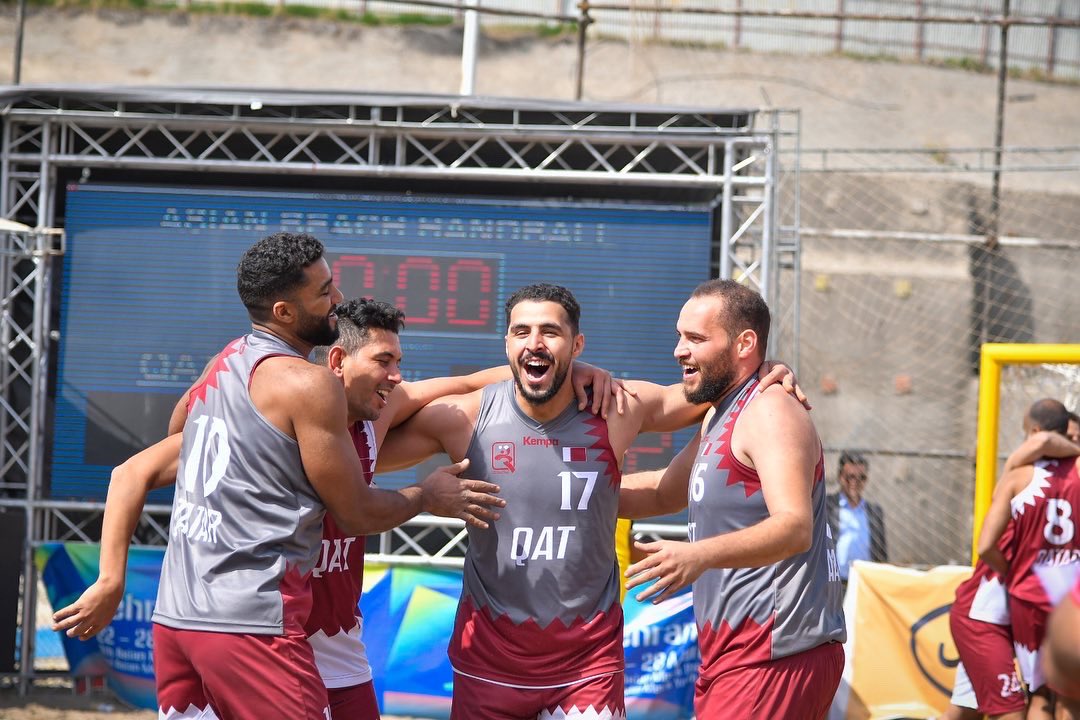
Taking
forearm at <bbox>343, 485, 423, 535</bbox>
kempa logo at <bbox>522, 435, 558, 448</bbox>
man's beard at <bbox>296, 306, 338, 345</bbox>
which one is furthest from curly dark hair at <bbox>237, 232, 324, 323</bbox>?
kempa logo at <bbox>522, 435, 558, 448</bbox>

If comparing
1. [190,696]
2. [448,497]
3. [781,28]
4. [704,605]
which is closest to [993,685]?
[704,605]

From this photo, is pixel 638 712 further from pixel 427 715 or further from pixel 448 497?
pixel 448 497

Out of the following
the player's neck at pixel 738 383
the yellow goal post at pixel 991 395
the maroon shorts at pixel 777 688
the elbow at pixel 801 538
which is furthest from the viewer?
the yellow goal post at pixel 991 395

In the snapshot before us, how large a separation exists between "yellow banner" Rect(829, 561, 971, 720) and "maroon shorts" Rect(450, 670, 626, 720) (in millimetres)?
3763

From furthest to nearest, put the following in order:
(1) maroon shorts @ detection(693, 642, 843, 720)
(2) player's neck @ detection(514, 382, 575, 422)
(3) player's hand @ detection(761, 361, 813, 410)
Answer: (2) player's neck @ detection(514, 382, 575, 422), (3) player's hand @ detection(761, 361, 813, 410), (1) maroon shorts @ detection(693, 642, 843, 720)

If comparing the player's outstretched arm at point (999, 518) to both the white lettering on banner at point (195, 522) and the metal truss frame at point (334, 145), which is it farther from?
the white lettering on banner at point (195, 522)

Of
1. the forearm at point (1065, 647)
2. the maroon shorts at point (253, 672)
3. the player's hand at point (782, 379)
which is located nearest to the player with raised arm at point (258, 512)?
the maroon shorts at point (253, 672)

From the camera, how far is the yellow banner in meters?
7.30

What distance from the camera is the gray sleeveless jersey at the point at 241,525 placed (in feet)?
11.2

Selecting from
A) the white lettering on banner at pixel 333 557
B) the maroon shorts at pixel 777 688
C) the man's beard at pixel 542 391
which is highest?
the man's beard at pixel 542 391

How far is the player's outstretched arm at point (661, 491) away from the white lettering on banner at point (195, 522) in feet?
5.18

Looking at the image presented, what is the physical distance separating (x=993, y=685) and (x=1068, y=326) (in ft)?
29.9

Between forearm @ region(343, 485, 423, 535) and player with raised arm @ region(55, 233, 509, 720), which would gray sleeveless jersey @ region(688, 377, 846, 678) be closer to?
forearm @ region(343, 485, 423, 535)

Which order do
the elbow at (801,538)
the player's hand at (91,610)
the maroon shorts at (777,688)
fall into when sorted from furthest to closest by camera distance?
the maroon shorts at (777,688) → the player's hand at (91,610) → the elbow at (801,538)
